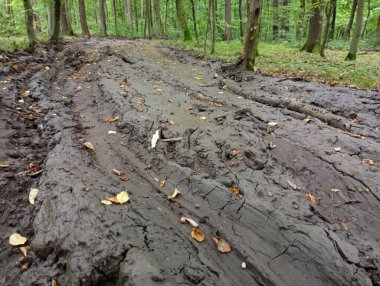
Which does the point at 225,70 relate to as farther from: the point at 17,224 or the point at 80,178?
the point at 17,224

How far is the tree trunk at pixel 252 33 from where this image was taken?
9.25 metres

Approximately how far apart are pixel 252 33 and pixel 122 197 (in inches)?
296

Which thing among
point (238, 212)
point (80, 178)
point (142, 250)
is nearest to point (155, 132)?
point (80, 178)

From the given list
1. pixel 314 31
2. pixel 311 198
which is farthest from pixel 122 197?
pixel 314 31

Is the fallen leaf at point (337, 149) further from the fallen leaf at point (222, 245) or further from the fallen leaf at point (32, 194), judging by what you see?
the fallen leaf at point (32, 194)

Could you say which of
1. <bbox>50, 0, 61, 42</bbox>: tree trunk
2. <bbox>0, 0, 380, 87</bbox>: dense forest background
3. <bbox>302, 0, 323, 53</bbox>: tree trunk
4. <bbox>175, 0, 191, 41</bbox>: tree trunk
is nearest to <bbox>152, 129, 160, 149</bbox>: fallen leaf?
<bbox>0, 0, 380, 87</bbox>: dense forest background

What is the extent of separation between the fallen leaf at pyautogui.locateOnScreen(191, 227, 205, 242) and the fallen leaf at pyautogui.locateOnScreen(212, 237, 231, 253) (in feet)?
0.41

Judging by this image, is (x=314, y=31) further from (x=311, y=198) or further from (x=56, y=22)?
(x=311, y=198)

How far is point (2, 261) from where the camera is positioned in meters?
2.98

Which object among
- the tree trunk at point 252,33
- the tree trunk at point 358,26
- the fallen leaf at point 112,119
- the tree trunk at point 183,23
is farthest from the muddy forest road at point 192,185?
the tree trunk at point 183,23

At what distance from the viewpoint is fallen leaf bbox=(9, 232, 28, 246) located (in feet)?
10.3

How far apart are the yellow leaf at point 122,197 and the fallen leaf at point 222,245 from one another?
1069 millimetres

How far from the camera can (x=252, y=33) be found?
9.54m

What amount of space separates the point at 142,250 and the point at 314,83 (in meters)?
6.62
